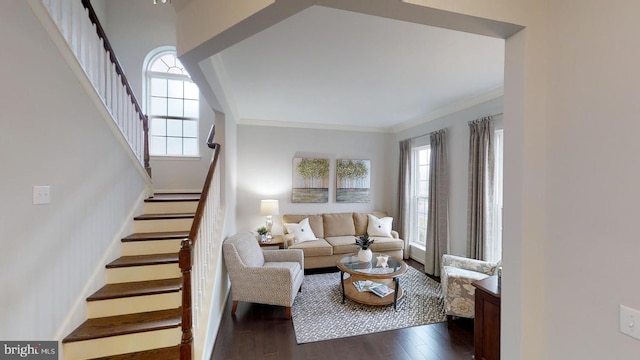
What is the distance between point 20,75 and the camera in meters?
1.51

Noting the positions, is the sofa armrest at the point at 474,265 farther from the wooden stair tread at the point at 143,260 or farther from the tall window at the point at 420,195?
the wooden stair tread at the point at 143,260

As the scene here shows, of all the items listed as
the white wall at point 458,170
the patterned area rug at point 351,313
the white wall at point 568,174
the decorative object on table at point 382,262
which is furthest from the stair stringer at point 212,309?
the white wall at point 458,170

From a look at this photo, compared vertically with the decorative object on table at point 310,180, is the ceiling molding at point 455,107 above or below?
above

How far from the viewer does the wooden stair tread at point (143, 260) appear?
7.59ft

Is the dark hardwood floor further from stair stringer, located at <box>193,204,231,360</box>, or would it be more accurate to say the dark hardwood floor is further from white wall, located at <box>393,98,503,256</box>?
white wall, located at <box>393,98,503,256</box>

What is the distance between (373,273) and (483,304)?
3.81ft

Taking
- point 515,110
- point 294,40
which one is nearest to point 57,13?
point 294,40

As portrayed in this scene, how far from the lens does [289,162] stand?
4.88m

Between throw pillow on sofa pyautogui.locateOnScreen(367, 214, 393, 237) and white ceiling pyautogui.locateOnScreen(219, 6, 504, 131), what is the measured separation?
1.97 metres

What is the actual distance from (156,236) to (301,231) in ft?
7.17

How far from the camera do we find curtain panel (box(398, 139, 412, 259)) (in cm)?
480

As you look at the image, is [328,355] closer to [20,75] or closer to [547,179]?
[547,179]

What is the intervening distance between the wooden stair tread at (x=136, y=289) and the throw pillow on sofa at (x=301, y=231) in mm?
2090

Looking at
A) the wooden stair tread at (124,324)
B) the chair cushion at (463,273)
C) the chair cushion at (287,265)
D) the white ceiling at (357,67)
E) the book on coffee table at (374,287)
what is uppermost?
the white ceiling at (357,67)
